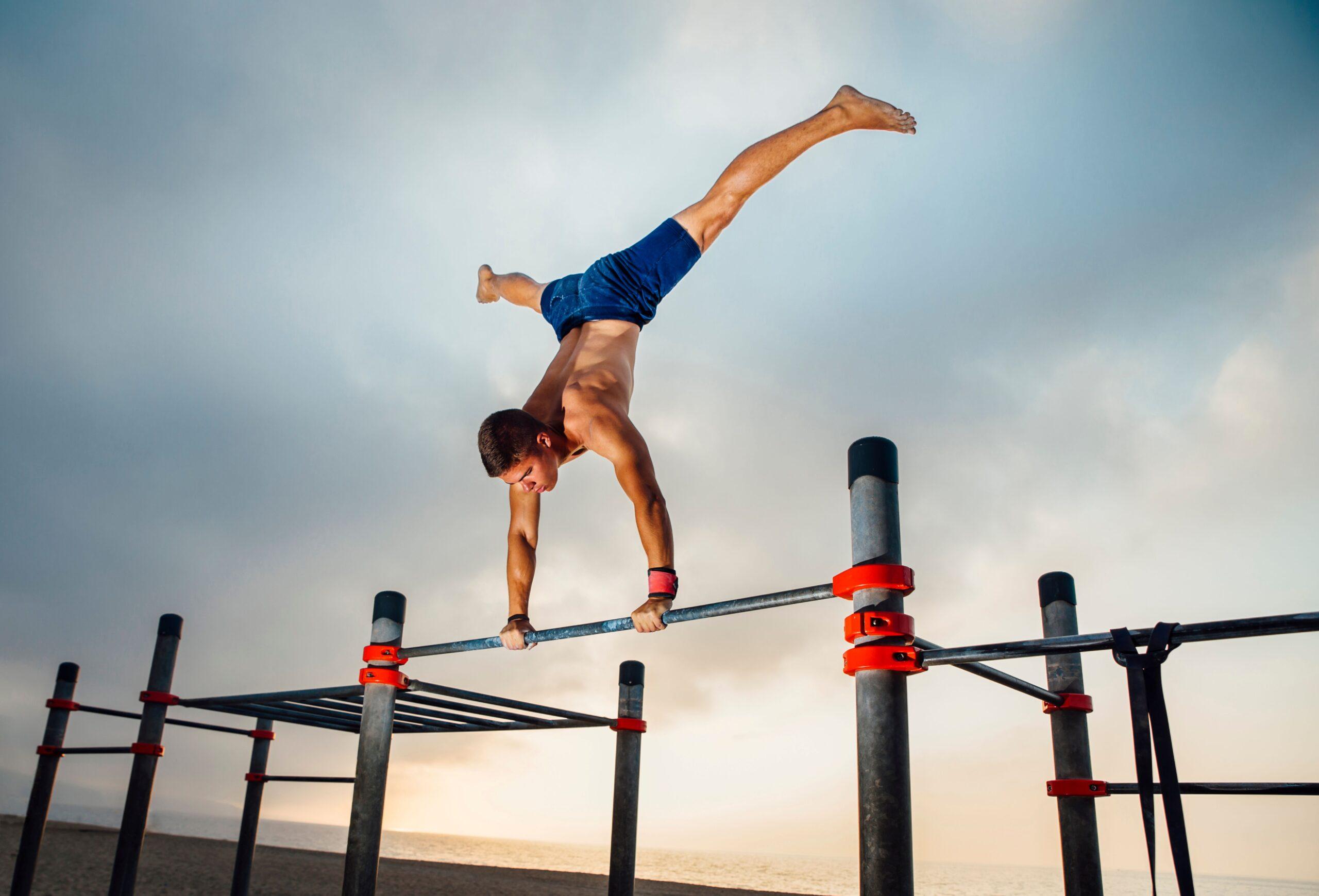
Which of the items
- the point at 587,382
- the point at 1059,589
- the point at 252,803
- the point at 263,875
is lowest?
the point at 263,875

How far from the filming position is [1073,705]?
356cm

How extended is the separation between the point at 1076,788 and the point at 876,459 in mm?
2034

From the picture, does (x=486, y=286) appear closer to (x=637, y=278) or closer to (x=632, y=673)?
(x=637, y=278)

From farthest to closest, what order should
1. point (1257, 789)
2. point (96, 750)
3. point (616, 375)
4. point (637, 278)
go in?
point (96, 750)
point (637, 278)
point (616, 375)
point (1257, 789)

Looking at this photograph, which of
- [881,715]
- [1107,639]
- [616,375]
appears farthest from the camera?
[616,375]

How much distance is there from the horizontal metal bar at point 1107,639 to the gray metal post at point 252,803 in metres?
6.56

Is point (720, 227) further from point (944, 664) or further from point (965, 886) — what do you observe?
point (965, 886)

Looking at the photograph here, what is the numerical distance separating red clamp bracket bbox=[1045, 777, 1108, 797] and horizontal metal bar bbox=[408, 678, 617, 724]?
2445 mm

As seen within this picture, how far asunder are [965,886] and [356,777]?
44515 millimetres

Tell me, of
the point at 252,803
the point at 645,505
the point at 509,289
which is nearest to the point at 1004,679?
the point at 645,505

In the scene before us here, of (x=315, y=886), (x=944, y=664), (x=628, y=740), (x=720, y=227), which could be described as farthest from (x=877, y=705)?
(x=315, y=886)

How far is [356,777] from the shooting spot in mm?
3887

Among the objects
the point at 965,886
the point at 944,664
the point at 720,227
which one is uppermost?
the point at 720,227

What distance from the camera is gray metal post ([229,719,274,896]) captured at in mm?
6844
